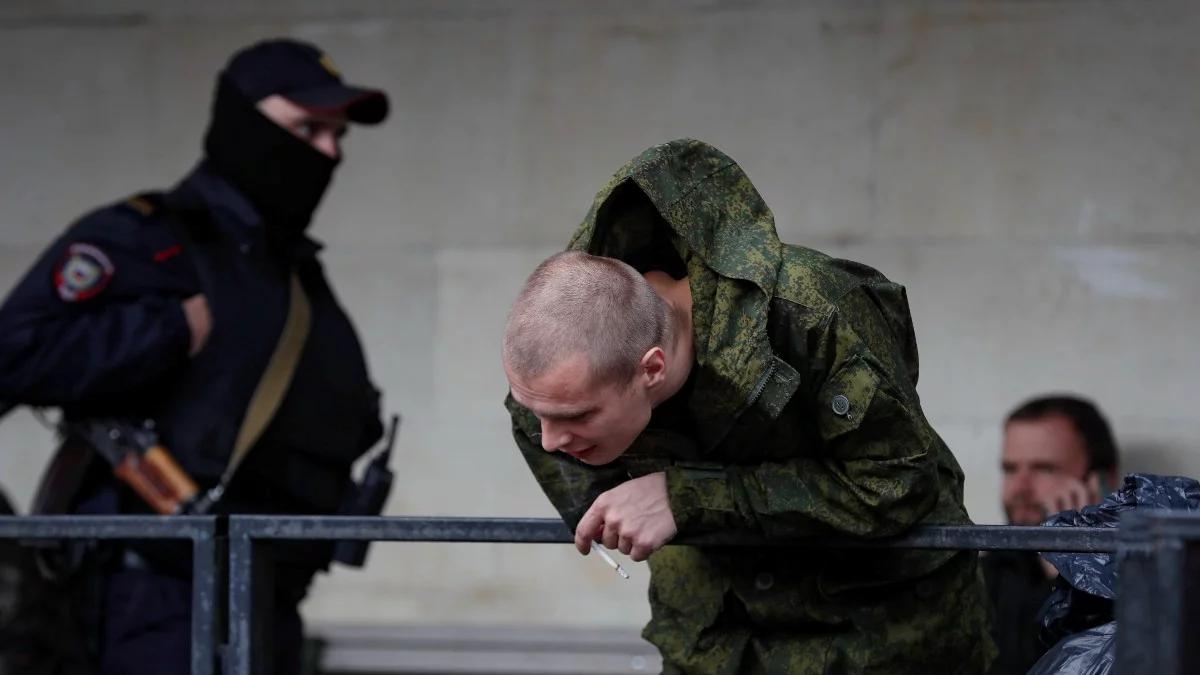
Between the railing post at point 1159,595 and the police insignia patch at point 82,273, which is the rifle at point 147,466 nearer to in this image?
the police insignia patch at point 82,273

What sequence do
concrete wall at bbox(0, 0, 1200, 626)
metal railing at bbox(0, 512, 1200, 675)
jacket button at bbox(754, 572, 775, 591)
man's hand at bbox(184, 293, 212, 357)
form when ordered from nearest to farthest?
metal railing at bbox(0, 512, 1200, 675) → jacket button at bbox(754, 572, 775, 591) → man's hand at bbox(184, 293, 212, 357) → concrete wall at bbox(0, 0, 1200, 626)

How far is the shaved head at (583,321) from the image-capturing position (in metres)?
2.19

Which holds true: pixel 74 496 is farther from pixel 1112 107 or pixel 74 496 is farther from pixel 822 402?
pixel 1112 107

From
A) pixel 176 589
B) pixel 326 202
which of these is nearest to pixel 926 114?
pixel 326 202

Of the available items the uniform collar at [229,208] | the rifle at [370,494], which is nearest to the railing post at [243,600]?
the rifle at [370,494]

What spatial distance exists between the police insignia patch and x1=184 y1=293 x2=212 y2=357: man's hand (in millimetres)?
169

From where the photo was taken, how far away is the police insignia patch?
337cm

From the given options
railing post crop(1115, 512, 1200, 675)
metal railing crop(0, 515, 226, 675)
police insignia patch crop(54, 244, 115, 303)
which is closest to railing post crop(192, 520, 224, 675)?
metal railing crop(0, 515, 226, 675)

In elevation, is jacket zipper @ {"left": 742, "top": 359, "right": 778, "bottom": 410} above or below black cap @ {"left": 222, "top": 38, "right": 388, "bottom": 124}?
above

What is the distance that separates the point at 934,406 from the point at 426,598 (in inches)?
65.5

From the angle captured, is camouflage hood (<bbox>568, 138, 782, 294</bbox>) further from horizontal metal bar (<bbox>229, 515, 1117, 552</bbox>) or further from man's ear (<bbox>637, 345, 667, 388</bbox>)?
horizontal metal bar (<bbox>229, 515, 1117, 552</bbox>)

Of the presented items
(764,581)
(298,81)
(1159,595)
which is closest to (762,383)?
(764,581)

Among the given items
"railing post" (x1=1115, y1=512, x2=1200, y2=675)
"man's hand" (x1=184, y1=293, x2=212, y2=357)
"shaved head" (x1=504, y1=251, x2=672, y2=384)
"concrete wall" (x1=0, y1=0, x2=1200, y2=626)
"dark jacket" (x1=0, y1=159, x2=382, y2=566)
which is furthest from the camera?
"concrete wall" (x1=0, y1=0, x2=1200, y2=626)

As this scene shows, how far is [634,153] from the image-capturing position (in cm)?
508
